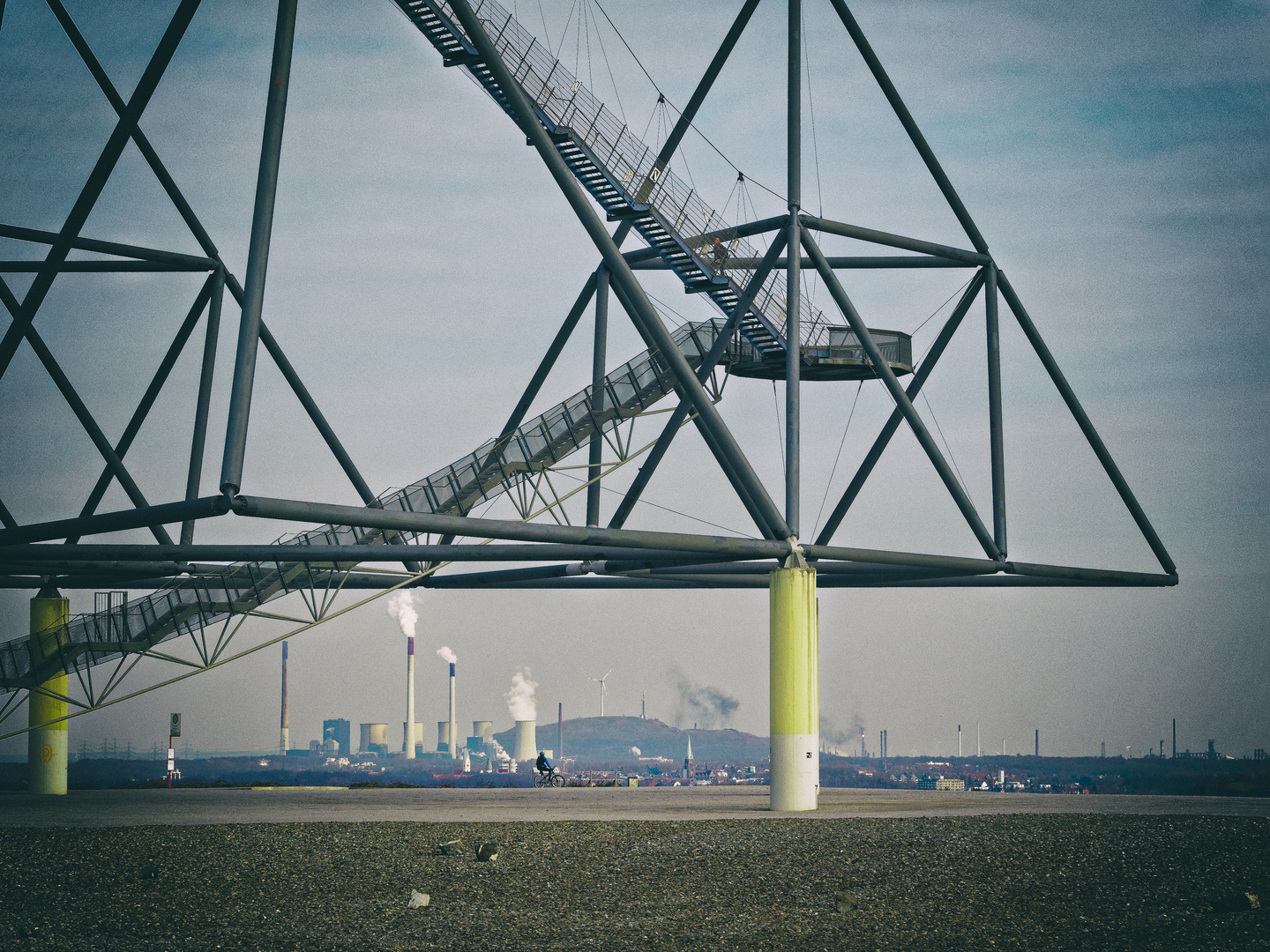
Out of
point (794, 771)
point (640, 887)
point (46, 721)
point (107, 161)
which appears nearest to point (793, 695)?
point (794, 771)

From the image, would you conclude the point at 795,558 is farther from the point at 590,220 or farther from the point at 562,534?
the point at 590,220

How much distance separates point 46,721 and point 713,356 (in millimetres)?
25137

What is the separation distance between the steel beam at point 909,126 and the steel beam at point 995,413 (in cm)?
128

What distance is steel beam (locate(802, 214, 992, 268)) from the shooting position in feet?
121

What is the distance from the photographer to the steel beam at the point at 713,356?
35.4m

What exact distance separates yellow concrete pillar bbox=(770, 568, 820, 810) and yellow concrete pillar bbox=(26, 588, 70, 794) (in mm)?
23316

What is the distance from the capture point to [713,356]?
3541cm

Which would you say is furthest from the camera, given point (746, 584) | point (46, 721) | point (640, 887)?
point (46, 721)

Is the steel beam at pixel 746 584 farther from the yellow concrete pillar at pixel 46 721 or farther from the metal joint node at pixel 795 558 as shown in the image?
the yellow concrete pillar at pixel 46 721

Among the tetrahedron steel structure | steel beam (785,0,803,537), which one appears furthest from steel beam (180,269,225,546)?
steel beam (785,0,803,537)

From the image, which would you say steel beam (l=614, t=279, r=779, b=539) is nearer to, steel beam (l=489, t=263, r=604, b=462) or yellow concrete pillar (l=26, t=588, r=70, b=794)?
steel beam (l=489, t=263, r=604, b=462)

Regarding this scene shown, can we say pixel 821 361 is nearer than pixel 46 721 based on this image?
Yes

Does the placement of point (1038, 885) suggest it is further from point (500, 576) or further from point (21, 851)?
point (500, 576)

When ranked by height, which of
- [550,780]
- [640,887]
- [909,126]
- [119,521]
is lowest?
[550,780]
